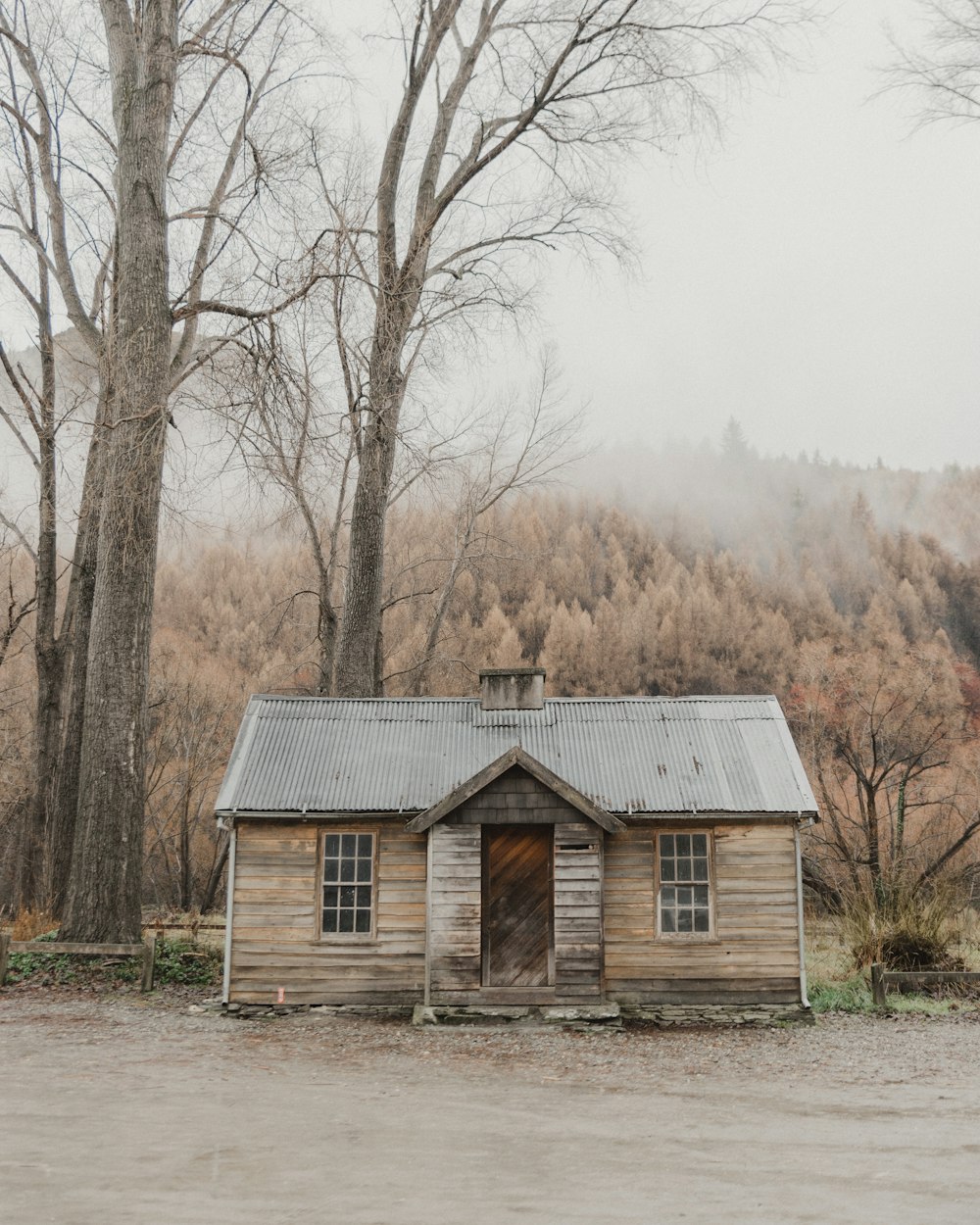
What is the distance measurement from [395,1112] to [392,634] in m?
26.9

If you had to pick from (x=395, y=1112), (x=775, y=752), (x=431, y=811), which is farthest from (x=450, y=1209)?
(x=775, y=752)

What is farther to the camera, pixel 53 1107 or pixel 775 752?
pixel 775 752

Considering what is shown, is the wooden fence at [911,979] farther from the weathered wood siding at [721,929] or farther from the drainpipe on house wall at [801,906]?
the weathered wood siding at [721,929]

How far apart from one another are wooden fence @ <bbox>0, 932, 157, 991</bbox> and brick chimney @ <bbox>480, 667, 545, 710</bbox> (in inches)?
217

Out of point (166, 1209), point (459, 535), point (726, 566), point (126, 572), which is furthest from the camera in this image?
point (726, 566)

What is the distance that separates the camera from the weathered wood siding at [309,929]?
13562 millimetres

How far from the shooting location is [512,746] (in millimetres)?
14586

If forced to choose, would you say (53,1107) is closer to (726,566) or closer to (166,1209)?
(166,1209)

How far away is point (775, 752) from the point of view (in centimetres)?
1461

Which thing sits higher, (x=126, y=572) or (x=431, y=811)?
(x=126, y=572)

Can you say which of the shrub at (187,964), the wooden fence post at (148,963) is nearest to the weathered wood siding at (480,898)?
the wooden fence post at (148,963)

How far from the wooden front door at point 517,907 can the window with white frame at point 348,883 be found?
149 cm

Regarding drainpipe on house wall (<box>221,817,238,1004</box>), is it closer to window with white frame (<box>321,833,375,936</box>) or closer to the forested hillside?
window with white frame (<box>321,833,375,936</box>)

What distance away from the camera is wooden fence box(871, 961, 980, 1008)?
14.2m
